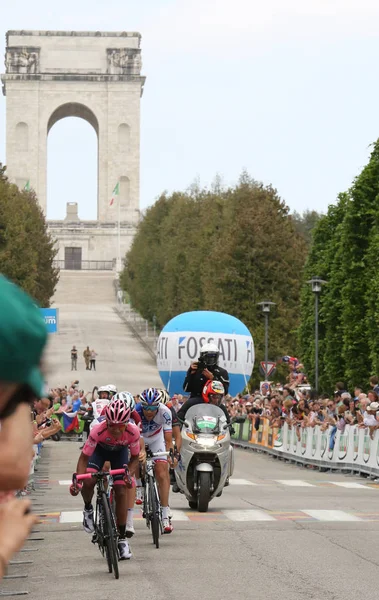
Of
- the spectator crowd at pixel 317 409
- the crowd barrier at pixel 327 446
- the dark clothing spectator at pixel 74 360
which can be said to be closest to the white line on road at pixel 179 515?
the spectator crowd at pixel 317 409

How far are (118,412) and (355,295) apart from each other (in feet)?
117

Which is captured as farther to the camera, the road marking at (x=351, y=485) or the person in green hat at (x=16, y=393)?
the road marking at (x=351, y=485)

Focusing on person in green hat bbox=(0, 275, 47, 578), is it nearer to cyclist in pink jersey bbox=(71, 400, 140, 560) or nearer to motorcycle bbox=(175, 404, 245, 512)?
cyclist in pink jersey bbox=(71, 400, 140, 560)

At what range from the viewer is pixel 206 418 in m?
17.4

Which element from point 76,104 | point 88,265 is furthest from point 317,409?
point 76,104

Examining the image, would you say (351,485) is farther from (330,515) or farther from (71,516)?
(71,516)

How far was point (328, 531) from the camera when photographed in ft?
48.9

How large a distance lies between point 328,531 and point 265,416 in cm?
2555

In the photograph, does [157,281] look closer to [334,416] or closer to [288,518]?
[334,416]

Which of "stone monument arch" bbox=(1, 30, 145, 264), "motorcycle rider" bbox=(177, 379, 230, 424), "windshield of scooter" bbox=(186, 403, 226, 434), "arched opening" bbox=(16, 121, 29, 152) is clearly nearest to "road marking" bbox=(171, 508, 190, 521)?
"windshield of scooter" bbox=(186, 403, 226, 434)

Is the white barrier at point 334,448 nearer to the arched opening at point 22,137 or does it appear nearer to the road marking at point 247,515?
the road marking at point 247,515

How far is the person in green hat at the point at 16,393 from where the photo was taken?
2896 mm

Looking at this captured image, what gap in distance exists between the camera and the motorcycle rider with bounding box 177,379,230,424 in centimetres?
1772

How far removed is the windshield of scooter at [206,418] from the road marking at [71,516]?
1677mm
